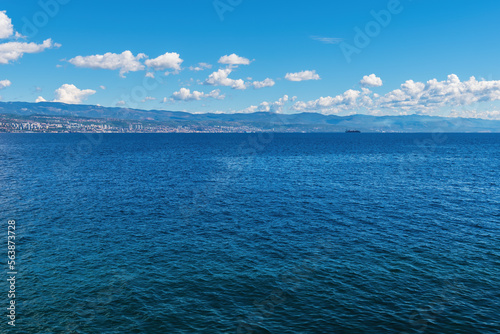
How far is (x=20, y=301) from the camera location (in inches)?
1405

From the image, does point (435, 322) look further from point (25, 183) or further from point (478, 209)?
point (25, 183)

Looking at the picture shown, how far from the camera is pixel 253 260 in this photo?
4653cm

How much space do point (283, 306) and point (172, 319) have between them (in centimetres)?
1244

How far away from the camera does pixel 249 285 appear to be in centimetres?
3978

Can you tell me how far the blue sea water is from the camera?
109 feet

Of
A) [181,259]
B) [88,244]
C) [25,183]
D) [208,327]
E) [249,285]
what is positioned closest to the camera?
[208,327]

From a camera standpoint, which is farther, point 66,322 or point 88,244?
point 88,244

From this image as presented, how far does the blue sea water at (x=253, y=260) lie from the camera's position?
109ft

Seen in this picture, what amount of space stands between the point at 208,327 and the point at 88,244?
99.0ft

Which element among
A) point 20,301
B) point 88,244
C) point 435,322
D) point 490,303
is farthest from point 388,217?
point 20,301

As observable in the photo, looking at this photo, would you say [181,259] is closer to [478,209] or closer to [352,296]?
[352,296]

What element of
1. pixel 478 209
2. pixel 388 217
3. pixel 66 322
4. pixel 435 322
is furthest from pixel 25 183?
pixel 478 209

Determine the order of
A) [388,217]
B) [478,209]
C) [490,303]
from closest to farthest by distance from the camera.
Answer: [490,303] < [388,217] < [478,209]

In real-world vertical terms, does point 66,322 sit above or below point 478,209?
below
